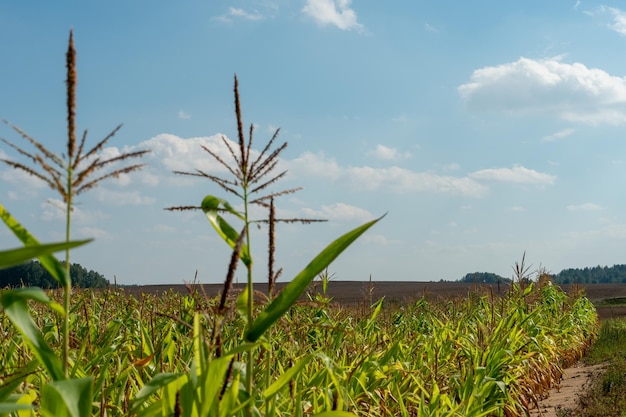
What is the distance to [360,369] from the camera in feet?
16.1

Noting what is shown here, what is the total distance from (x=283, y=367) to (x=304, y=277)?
132 inches

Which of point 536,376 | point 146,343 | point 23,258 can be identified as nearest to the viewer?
point 23,258

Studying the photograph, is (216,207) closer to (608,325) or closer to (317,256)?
(317,256)

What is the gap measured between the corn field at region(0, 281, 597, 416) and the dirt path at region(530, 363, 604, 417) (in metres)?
0.19

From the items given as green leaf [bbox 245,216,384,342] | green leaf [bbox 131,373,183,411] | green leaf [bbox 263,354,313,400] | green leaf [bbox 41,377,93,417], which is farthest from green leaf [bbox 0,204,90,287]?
green leaf [bbox 263,354,313,400]

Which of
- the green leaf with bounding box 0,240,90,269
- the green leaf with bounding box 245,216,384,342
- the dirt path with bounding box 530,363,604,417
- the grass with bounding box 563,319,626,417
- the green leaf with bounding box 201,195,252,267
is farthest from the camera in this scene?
the dirt path with bounding box 530,363,604,417

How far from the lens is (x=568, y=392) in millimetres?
9023

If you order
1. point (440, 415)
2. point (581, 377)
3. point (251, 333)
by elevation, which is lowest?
point (581, 377)

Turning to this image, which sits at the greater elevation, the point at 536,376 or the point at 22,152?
the point at 22,152

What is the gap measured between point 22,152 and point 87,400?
0.67m

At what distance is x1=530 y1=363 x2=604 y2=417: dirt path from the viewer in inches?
291

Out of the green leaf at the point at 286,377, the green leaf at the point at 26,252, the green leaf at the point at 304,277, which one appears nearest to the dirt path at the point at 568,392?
A: the green leaf at the point at 286,377

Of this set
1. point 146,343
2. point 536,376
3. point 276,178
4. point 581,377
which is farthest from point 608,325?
point 276,178

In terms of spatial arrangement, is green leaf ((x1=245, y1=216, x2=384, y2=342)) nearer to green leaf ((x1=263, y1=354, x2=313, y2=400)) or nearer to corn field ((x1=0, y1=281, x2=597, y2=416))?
corn field ((x1=0, y1=281, x2=597, y2=416))
